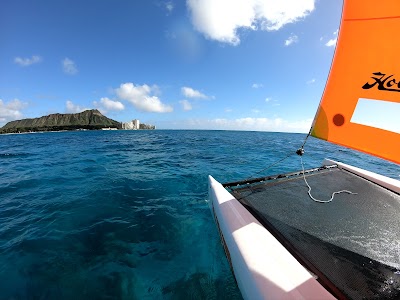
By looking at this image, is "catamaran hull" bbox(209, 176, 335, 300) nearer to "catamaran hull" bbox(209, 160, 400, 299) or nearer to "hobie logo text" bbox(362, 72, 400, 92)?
"catamaran hull" bbox(209, 160, 400, 299)

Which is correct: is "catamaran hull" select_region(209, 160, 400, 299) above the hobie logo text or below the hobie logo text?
below

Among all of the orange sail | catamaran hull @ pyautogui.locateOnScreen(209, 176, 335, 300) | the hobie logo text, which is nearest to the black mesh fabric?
catamaran hull @ pyautogui.locateOnScreen(209, 176, 335, 300)

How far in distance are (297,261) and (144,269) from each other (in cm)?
310

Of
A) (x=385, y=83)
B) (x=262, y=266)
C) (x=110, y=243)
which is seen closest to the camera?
(x=262, y=266)

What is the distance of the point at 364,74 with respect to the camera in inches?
96.7

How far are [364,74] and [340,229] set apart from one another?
2.38m

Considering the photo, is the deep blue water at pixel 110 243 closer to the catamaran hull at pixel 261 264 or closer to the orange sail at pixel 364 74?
the catamaran hull at pixel 261 264

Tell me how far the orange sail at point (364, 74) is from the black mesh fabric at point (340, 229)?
4.24 feet

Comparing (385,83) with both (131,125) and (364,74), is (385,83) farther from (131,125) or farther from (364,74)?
(131,125)

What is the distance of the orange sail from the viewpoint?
2.20 meters

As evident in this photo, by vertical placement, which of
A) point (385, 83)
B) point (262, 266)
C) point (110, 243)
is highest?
point (385, 83)

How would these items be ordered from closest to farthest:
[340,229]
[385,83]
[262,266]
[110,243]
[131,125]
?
[262,266] < [385,83] < [340,229] < [110,243] < [131,125]

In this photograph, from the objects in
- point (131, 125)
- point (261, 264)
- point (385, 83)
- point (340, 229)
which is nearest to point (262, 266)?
point (261, 264)

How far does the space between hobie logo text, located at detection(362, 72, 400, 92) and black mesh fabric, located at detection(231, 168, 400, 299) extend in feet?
7.04
